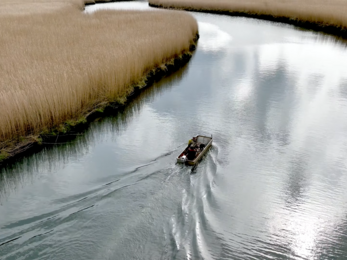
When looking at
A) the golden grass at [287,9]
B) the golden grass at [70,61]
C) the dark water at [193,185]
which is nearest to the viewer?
the dark water at [193,185]

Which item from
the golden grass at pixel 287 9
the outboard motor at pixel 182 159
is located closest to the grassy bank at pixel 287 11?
the golden grass at pixel 287 9

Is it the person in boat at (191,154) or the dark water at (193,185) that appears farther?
the person in boat at (191,154)

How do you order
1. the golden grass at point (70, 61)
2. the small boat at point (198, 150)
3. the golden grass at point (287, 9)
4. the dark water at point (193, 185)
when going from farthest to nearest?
1. the golden grass at point (287, 9)
2. the golden grass at point (70, 61)
3. the small boat at point (198, 150)
4. the dark water at point (193, 185)

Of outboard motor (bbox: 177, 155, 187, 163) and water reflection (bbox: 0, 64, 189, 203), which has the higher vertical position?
outboard motor (bbox: 177, 155, 187, 163)

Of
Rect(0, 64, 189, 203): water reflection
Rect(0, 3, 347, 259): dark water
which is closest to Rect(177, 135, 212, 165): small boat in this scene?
Rect(0, 3, 347, 259): dark water

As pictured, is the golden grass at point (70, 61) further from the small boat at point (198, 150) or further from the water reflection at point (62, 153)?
the small boat at point (198, 150)

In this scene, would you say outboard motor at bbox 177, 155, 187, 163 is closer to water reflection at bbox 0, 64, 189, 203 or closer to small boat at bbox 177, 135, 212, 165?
small boat at bbox 177, 135, 212, 165
